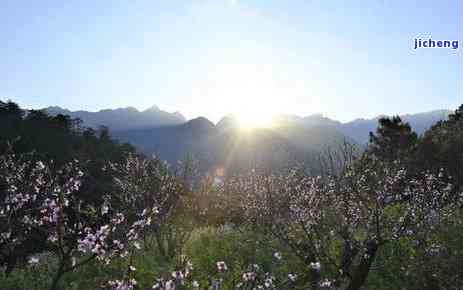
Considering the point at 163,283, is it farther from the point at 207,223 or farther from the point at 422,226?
the point at 207,223

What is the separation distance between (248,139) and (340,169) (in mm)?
180455

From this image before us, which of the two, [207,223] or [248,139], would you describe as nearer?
[207,223]

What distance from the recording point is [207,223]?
25.8 meters

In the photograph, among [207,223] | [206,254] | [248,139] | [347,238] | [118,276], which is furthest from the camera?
[248,139]

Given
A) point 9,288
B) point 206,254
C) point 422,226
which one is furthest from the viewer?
point 206,254

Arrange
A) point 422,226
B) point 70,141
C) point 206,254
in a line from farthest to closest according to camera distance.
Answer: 1. point 70,141
2. point 206,254
3. point 422,226

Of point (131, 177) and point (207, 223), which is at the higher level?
point (131, 177)

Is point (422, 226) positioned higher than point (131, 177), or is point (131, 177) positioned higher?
point (131, 177)

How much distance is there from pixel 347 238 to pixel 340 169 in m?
2.13

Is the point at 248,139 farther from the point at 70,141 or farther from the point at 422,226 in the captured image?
the point at 422,226

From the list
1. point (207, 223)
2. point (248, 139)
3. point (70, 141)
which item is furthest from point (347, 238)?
point (248, 139)

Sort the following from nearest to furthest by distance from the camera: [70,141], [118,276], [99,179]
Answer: [118,276], [99,179], [70,141]

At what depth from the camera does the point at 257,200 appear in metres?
19.2

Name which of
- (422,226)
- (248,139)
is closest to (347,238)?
(422,226)
